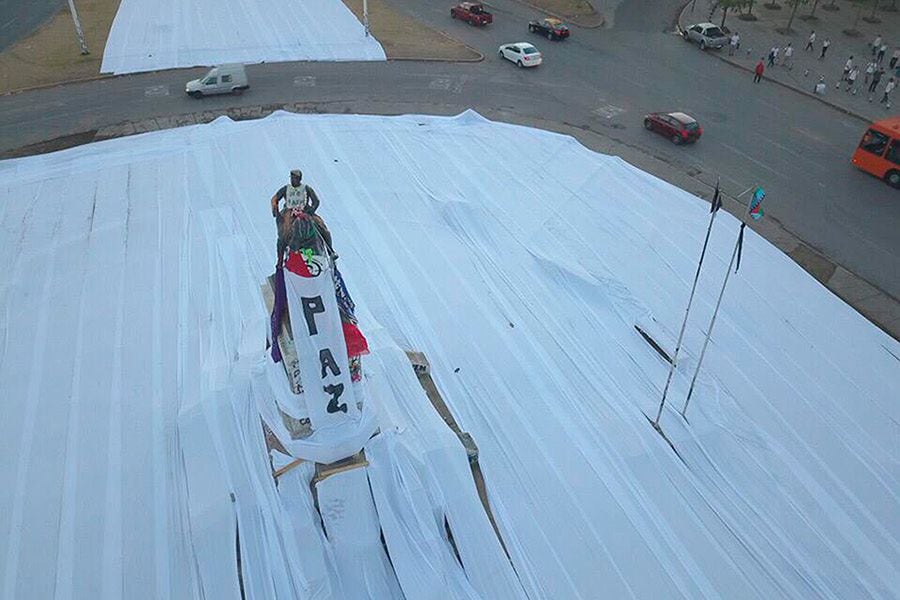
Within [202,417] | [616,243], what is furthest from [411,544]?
[616,243]

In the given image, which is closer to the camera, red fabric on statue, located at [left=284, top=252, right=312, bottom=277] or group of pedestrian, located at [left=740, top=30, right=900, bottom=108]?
red fabric on statue, located at [left=284, top=252, right=312, bottom=277]

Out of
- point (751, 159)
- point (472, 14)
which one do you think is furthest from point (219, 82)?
point (751, 159)

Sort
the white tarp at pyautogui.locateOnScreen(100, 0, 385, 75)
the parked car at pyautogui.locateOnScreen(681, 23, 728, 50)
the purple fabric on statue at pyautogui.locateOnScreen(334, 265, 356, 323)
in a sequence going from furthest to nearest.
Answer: the parked car at pyautogui.locateOnScreen(681, 23, 728, 50), the white tarp at pyautogui.locateOnScreen(100, 0, 385, 75), the purple fabric on statue at pyautogui.locateOnScreen(334, 265, 356, 323)

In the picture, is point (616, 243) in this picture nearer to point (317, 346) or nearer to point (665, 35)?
point (317, 346)

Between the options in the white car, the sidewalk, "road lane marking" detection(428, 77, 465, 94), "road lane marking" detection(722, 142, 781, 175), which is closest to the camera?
"road lane marking" detection(722, 142, 781, 175)

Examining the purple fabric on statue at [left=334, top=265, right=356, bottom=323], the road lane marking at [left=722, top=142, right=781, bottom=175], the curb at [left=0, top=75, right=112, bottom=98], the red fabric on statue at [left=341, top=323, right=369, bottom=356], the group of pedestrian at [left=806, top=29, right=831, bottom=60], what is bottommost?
the curb at [left=0, top=75, right=112, bottom=98]

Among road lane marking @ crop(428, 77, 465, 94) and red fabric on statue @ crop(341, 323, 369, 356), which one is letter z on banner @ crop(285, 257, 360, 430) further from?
road lane marking @ crop(428, 77, 465, 94)

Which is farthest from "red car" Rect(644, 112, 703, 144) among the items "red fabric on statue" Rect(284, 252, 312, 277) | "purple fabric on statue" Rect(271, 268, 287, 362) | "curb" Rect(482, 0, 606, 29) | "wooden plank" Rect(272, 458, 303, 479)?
"red fabric on statue" Rect(284, 252, 312, 277)
